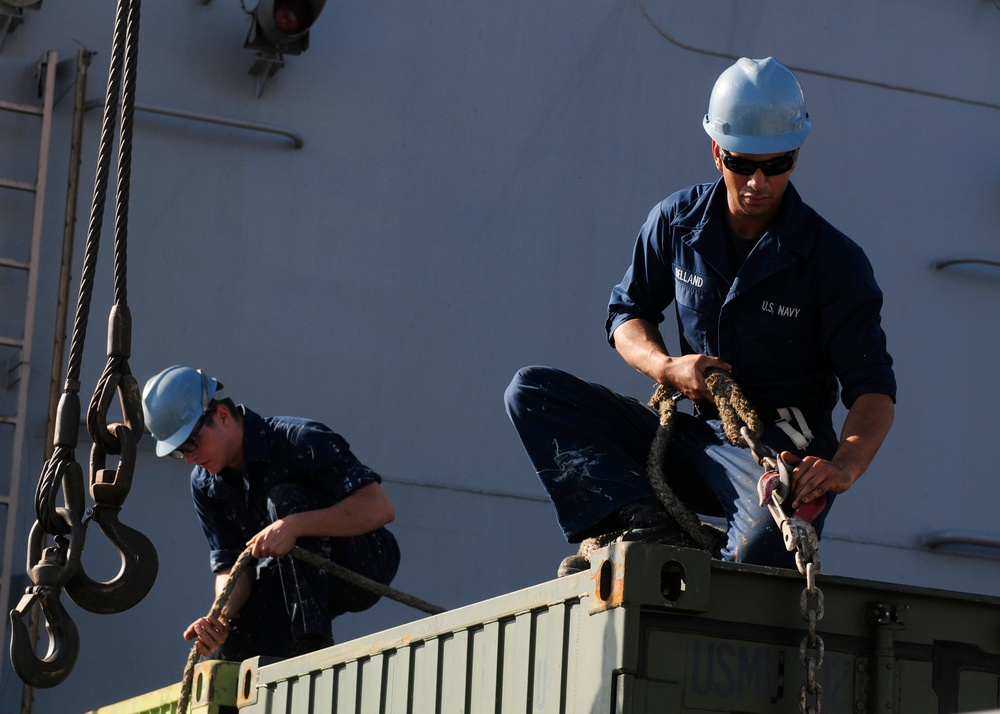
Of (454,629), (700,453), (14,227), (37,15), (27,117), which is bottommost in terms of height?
(454,629)

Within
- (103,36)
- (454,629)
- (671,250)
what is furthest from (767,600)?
(103,36)

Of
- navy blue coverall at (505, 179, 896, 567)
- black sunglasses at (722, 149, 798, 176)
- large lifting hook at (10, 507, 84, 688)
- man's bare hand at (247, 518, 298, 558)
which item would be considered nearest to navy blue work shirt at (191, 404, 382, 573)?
man's bare hand at (247, 518, 298, 558)

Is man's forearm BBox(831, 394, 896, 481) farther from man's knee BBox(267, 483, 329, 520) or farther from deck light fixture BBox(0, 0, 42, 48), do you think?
deck light fixture BBox(0, 0, 42, 48)

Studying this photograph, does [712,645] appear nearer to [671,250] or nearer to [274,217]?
[671,250]

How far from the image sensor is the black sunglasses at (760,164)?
12.6 feet

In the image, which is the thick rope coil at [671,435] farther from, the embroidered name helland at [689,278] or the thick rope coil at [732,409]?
the embroidered name helland at [689,278]

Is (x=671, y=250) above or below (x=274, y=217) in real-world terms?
below

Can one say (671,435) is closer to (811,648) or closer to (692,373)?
(692,373)

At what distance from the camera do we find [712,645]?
293 cm

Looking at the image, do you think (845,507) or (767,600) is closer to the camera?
(767,600)

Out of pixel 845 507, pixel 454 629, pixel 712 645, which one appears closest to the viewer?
pixel 712 645

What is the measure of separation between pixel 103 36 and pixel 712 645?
551cm

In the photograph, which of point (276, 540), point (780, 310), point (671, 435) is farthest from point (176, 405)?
point (780, 310)

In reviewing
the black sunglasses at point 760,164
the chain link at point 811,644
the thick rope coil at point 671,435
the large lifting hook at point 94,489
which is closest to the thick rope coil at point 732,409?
the thick rope coil at point 671,435
